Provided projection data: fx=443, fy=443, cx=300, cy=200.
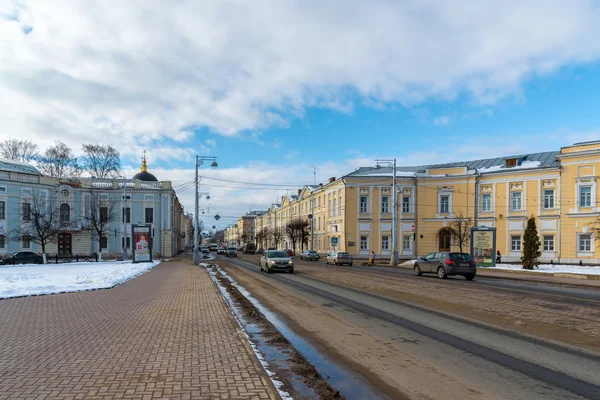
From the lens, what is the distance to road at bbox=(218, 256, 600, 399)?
5820 mm

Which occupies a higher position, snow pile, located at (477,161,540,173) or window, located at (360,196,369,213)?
snow pile, located at (477,161,540,173)

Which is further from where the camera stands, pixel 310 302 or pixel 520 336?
pixel 310 302

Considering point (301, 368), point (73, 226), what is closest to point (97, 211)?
point (73, 226)

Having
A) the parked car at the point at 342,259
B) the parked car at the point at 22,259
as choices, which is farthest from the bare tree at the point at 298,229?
the parked car at the point at 22,259

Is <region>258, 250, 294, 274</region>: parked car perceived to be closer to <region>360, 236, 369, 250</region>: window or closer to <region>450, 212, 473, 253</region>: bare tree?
<region>450, 212, 473, 253</region>: bare tree

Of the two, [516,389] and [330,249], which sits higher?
[516,389]

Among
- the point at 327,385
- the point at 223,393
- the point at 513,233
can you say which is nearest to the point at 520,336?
the point at 327,385

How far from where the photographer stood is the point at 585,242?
144ft

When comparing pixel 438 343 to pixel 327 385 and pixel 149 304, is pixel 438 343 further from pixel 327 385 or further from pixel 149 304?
pixel 149 304

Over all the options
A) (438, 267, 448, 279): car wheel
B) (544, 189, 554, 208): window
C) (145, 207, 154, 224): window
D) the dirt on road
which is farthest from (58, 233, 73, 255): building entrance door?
(544, 189, 554, 208): window

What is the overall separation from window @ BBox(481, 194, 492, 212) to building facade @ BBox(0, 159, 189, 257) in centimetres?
3848

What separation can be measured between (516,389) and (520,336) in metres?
3.63

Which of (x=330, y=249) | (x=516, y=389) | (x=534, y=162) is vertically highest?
(x=534, y=162)

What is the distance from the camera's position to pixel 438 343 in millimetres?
8203
